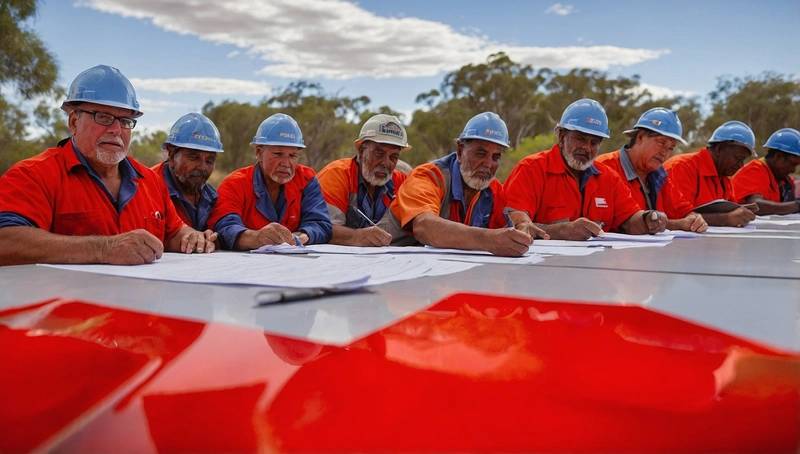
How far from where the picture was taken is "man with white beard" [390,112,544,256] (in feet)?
10.8

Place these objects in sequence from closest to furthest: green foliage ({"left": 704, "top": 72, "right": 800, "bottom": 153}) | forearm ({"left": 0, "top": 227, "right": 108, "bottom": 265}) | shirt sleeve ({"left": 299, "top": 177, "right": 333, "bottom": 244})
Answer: forearm ({"left": 0, "top": 227, "right": 108, "bottom": 265})
shirt sleeve ({"left": 299, "top": 177, "right": 333, "bottom": 244})
green foliage ({"left": 704, "top": 72, "right": 800, "bottom": 153})

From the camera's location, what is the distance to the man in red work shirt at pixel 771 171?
22.8 ft

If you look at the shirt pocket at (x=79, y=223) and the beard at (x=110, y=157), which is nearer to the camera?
the shirt pocket at (x=79, y=223)

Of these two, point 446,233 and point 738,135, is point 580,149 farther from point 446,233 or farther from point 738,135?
point 738,135

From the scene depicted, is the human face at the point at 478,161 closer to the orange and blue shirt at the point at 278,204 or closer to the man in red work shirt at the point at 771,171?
the orange and blue shirt at the point at 278,204

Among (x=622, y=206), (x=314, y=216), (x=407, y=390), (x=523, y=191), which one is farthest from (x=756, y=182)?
(x=407, y=390)

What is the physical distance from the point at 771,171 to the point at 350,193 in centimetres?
544

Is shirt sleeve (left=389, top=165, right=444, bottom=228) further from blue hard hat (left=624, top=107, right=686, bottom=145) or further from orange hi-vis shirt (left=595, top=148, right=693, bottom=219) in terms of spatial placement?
blue hard hat (left=624, top=107, right=686, bottom=145)

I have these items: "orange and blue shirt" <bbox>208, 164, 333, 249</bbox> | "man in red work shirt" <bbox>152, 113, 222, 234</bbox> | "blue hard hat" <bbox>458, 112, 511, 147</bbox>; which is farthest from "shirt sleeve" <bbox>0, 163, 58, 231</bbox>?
"blue hard hat" <bbox>458, 112, 511, 147</bbox>

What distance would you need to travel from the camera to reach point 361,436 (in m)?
0.69

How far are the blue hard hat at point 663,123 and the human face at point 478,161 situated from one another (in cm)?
178

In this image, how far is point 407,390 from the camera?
2.67 ft

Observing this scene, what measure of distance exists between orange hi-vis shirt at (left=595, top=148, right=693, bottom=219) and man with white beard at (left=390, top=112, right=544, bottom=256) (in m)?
1.46

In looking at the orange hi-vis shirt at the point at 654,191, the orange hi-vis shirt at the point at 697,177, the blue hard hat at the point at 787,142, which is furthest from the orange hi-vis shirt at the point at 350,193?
the blue hard hat at the point at 787,142
